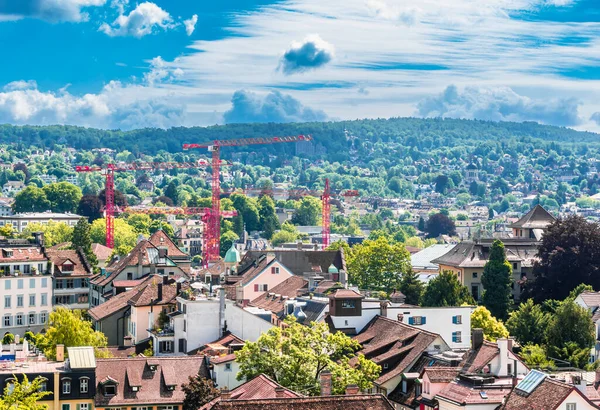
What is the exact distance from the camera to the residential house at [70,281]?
393 feet

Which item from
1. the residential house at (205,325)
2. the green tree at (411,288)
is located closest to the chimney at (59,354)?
the residential house at (205,325)

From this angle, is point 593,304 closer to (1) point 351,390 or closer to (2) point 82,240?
(1) point 351,390

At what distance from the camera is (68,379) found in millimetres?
73188

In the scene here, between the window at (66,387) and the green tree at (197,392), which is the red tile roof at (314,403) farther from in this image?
the window at (66,387)

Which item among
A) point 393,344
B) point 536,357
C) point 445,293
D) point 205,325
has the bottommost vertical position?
point 536,357

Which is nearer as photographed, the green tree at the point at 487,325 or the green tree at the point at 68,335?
the green tree at the point at 68,335

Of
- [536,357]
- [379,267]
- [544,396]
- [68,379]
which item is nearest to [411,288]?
[379,267]

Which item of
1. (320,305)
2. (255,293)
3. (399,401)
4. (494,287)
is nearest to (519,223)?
(494,287)

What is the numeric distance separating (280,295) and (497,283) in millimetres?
21535

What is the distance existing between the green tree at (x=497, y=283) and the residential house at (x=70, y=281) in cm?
3370

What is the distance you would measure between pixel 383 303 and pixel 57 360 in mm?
23256

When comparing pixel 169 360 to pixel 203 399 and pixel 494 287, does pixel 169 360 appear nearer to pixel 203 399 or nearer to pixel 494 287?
pixel 203 399

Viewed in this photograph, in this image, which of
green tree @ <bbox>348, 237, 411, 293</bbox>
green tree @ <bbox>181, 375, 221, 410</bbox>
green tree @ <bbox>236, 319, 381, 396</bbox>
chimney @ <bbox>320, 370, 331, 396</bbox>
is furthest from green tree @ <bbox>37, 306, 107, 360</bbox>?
green tree @ <bbox>348, 237, 411, 293</bbox>

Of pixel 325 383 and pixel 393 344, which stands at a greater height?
pixel 325 383
